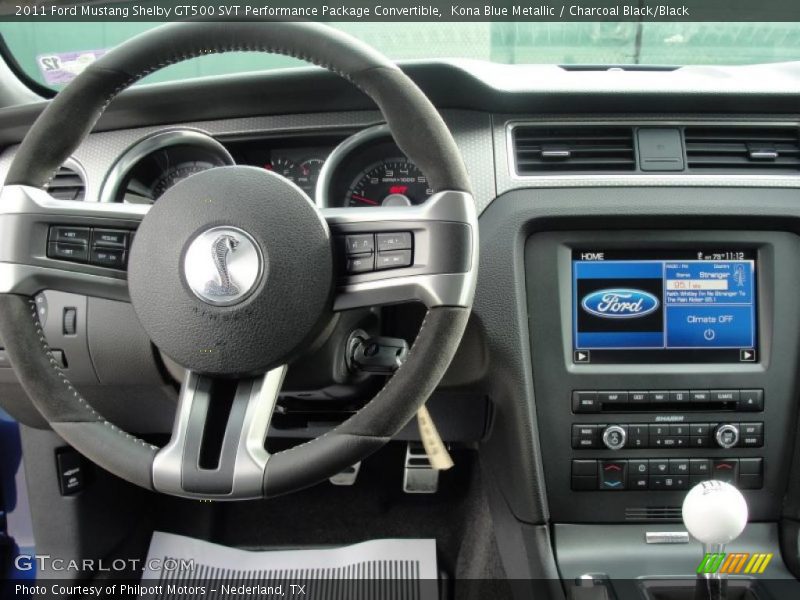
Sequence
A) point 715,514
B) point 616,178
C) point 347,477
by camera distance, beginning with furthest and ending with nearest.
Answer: point 347,477
point 616,178
point 715,514

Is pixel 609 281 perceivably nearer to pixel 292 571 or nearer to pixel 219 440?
pixel 219 440

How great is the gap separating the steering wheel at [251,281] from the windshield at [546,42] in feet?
1.74

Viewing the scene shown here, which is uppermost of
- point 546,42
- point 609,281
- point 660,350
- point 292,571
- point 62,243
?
point 546,42

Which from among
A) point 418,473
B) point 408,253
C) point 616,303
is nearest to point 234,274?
point 408,253

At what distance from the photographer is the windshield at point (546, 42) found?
147 cm

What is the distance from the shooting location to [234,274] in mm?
898

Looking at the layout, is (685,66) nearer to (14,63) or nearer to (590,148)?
(590,148)

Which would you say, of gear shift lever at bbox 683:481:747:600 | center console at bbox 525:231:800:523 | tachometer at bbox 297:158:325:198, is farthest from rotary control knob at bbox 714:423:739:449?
tachometer at bbox 297:158:325:198

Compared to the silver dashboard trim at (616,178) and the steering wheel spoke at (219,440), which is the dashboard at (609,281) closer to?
the silver dashboard trim at (616,178)

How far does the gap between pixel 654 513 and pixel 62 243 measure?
44.5 inches

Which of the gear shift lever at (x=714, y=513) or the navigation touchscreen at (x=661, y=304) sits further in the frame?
the navigation touchscreen at (x=661, y=304)

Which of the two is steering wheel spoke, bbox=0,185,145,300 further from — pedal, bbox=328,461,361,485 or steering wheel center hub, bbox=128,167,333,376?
pedal, bbox=328,461,361,485

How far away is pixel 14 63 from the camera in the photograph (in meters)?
1.72

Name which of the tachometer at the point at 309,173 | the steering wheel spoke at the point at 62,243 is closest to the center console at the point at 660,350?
the tachometer at the point at 309,173
